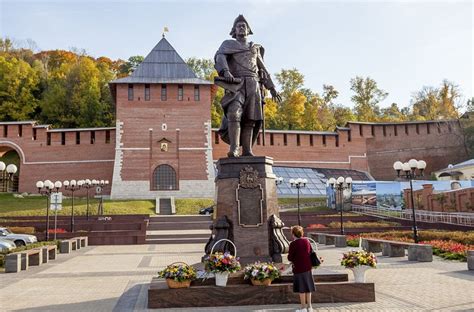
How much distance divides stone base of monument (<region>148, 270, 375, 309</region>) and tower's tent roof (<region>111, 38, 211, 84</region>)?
3146 centimetres

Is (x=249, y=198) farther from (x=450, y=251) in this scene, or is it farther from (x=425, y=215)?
(x=425, y=215)

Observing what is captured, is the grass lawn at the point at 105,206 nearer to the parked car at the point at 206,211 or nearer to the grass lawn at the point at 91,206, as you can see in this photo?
the grass lawn at the point at 91,206

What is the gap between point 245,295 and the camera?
6020mm

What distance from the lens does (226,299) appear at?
600cm

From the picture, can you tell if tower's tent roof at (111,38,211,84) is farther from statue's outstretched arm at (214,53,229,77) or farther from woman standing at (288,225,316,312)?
woman standing at (288,225,316,312)

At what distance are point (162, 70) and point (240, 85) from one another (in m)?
31.1

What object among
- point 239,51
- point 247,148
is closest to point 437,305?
point 247,148

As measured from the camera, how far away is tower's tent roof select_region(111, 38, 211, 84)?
119 feet

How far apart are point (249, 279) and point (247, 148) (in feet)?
8.30

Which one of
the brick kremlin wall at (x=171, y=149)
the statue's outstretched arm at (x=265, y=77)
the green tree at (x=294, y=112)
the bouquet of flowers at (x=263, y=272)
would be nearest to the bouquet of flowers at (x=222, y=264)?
the bouquet of flowers at (x=263, y=272)

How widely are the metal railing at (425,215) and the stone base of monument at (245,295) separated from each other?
53.4 ft

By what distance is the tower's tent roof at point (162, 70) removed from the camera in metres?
36.3

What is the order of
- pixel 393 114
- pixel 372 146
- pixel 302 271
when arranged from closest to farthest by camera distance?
pixel 302 271, pixel 372 146, pixel 393 114

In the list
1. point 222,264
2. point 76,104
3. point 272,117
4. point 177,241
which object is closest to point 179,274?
point 222,264
